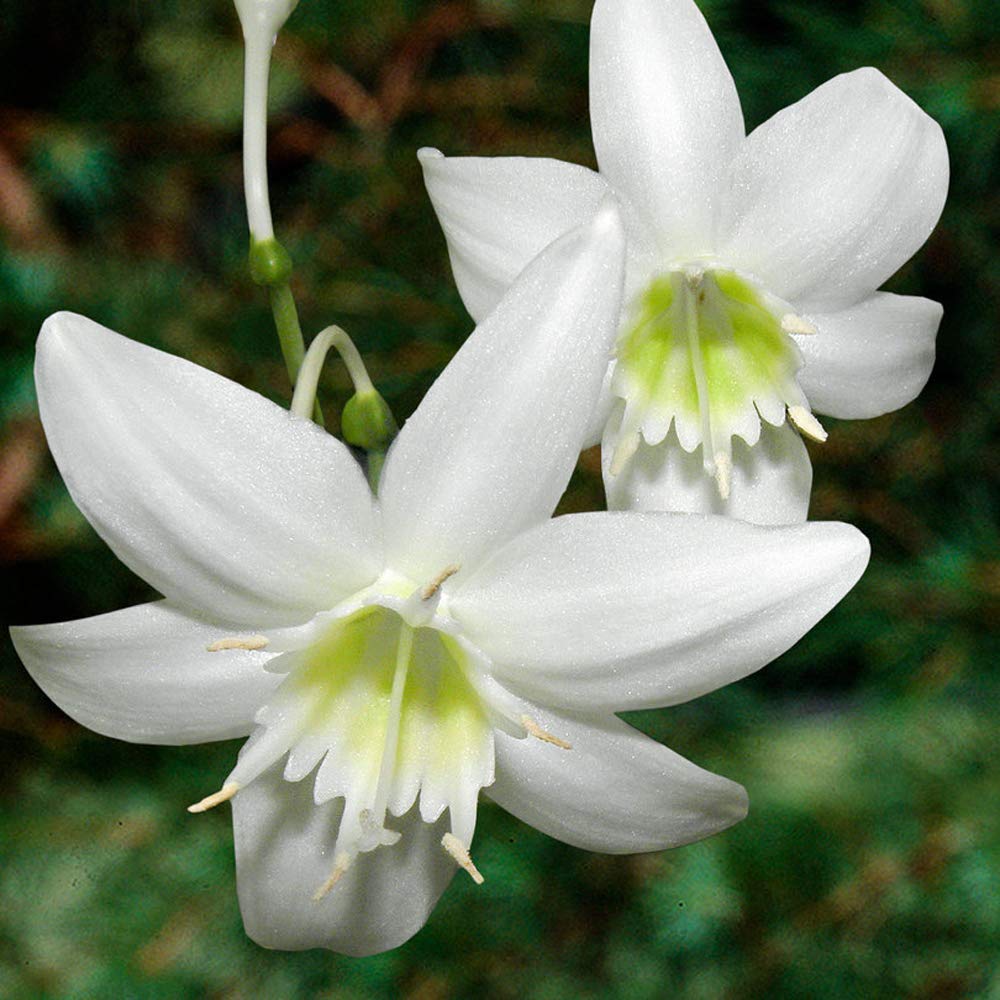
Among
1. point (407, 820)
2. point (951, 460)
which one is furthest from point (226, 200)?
point (407, 820)

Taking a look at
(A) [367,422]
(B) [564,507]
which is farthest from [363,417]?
(B) [564,507]

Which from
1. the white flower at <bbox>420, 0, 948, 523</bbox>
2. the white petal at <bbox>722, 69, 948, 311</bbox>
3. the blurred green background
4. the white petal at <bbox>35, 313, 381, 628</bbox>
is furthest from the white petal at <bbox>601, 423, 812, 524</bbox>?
the blurred green background

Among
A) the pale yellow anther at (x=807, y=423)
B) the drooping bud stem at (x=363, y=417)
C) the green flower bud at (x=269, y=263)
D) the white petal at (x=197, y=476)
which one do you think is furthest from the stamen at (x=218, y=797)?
the pale yellow anther at (x=807, y=423)

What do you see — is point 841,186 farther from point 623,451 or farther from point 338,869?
point 338,869

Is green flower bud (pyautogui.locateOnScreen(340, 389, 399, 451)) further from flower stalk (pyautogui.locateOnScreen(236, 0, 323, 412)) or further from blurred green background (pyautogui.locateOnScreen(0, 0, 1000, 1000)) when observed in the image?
blurred green background (pyautogui.locateOnScreen(0, 0, 1000, 1000))

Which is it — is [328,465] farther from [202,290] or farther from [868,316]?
[202,290]

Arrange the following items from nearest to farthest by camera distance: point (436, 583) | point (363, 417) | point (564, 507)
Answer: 1. point (436, 583)
2. point (363, 417)
3. point (564, 507)
